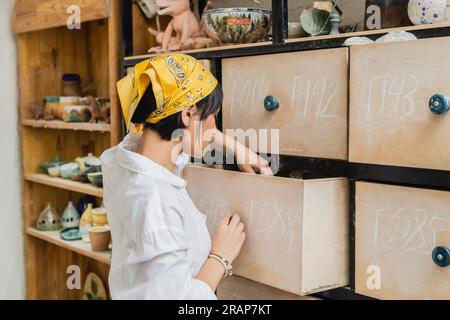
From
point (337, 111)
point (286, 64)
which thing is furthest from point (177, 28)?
point (337, 111)

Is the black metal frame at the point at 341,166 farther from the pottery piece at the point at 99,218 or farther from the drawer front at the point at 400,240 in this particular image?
the pottery piece at the point at 99,218

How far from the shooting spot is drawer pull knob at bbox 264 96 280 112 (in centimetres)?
128

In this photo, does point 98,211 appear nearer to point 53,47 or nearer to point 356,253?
point 53,47

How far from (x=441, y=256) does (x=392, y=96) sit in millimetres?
301

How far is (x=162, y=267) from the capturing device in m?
1.05

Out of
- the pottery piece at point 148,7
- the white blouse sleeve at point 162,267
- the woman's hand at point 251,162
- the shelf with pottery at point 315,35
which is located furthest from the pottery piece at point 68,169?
the white blouse sleeve at point 162,267

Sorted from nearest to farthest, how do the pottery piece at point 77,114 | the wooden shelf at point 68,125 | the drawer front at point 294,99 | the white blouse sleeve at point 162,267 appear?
1. the white blouse sleeve at point 162,267
2. the drawer front at point 294,99
3. the wooden shelf at point 68,125
4. the pottery piece at point 77,114

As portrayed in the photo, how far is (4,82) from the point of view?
8.05 ft

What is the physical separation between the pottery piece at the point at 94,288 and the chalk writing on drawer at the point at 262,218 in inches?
54.0

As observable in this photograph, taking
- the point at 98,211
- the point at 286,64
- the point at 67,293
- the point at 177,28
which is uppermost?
the point at 177,28

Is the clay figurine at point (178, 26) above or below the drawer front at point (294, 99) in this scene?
above

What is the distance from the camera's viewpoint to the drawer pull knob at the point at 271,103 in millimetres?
1280

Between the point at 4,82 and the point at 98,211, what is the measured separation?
782mm

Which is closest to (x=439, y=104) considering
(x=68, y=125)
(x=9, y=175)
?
(x=68, y=125)
